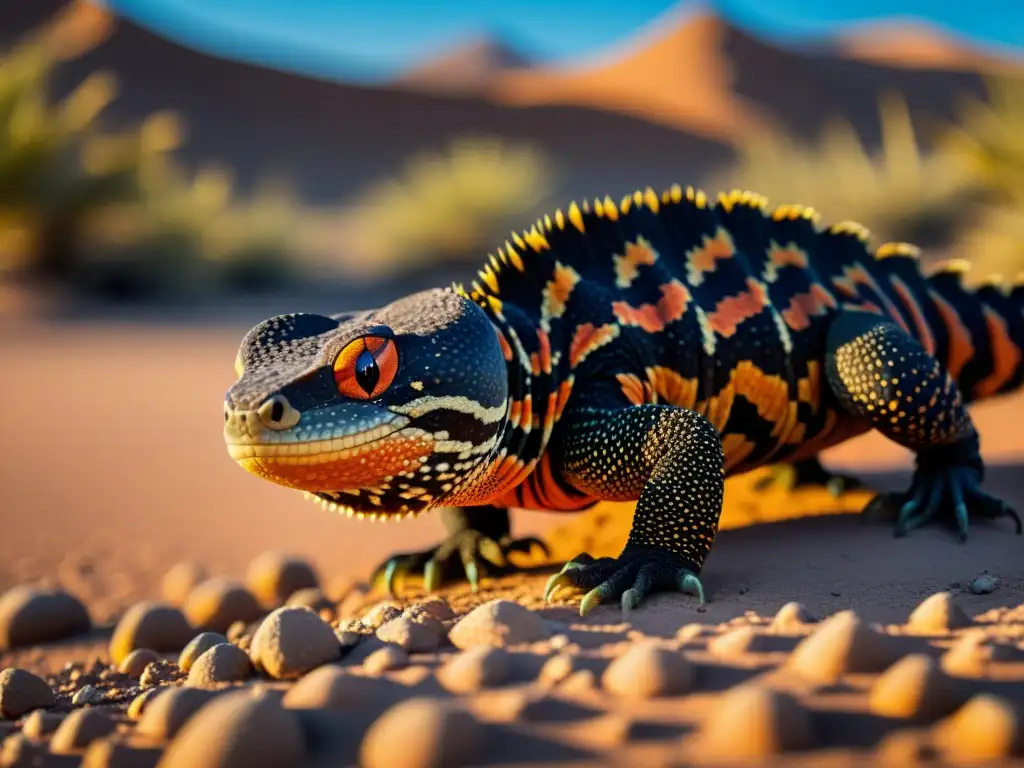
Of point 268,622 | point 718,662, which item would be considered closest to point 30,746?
point 268,622

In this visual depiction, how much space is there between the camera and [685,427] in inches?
125

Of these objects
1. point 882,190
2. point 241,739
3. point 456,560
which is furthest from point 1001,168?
point 241,739

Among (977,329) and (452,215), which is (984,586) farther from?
(452,215)

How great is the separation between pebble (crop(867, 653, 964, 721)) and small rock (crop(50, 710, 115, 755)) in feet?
5.08

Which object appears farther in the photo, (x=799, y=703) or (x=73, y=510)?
(x=73, y=510)

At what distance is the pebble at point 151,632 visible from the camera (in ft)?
11.9

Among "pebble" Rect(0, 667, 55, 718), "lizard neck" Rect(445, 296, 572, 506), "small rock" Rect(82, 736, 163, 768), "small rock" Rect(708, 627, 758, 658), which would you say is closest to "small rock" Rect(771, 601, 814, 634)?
"small rock" Rect(708, 627, 758, 658)

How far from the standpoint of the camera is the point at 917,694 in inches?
69.8

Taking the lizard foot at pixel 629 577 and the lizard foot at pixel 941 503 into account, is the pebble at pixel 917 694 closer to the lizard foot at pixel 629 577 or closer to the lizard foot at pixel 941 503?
the lizard foot at pixel 629 577

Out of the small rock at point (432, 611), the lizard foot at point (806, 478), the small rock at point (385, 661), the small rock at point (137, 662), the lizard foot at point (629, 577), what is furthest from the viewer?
the lizard foot at point (806, 478)

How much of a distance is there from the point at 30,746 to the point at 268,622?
0.55 meters

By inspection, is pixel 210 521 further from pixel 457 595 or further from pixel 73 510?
pixel 457 595

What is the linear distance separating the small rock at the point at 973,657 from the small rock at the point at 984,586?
842 millimetres

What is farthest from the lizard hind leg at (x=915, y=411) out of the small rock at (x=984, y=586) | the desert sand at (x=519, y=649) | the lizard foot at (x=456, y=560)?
the lizard foot at (x=456, y=560)
